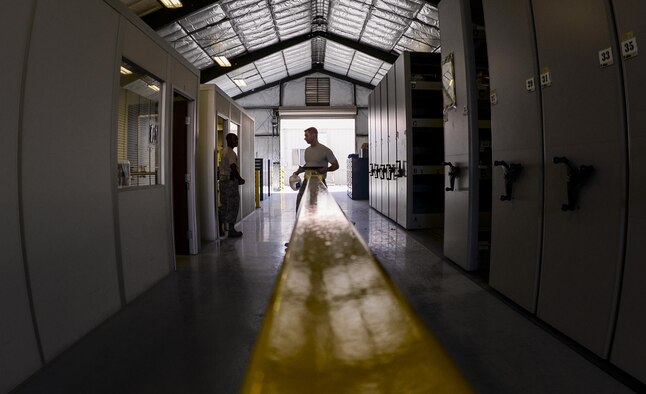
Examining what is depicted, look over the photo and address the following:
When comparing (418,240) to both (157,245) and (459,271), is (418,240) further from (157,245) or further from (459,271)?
(157,245)

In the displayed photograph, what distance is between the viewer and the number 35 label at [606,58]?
194 centimetres

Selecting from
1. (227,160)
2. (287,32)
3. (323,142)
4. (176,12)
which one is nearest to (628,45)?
(227,160)

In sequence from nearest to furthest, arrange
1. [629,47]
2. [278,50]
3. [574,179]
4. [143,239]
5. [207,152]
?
[629,47], [574,179], [143,239], [207,152], [278,50]

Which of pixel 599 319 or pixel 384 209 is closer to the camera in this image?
pixel 599 319

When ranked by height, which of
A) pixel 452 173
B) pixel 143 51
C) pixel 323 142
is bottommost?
pixel 452 173

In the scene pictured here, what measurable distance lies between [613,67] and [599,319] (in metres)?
1.31

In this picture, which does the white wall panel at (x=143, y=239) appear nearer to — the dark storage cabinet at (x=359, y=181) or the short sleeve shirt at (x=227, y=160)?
the short sleeve shirt at (x=227, y=160)

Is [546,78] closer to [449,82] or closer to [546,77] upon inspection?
[546,77]

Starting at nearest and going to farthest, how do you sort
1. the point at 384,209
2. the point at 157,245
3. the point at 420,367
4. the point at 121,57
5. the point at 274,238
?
the point at 420,367
the point at 121,57
the point at 157,245
the point at 274,238
the point at 384,209

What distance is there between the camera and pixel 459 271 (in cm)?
394

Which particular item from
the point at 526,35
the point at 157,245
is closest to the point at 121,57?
the point at 157,245

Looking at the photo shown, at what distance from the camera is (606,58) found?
1.97 metres

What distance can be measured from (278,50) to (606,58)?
40.9 ft

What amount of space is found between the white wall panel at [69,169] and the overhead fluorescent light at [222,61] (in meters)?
9.64
